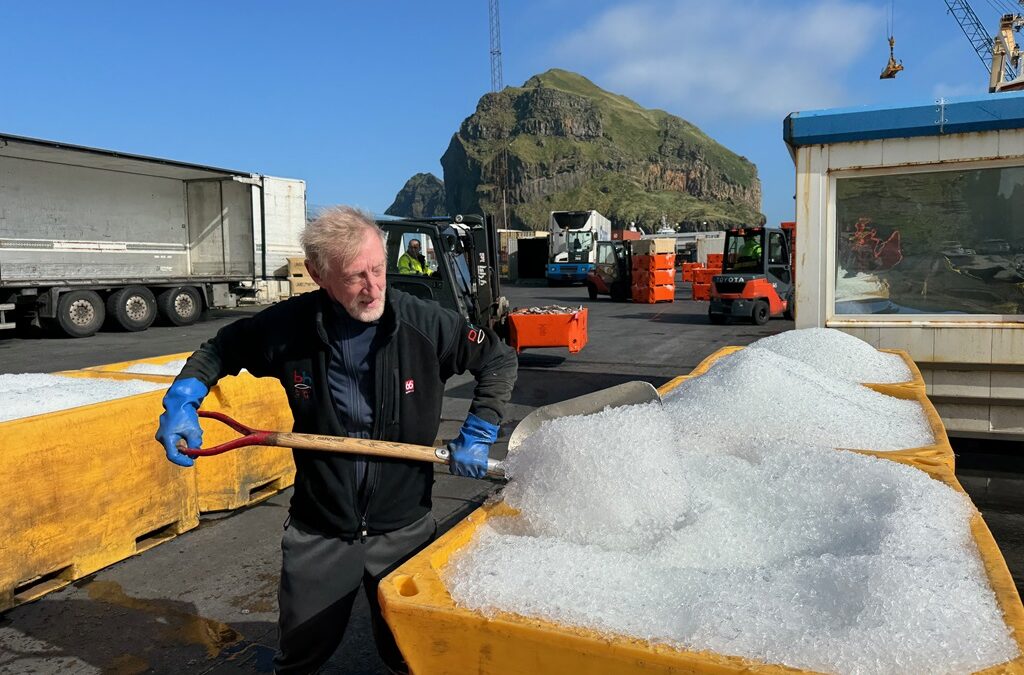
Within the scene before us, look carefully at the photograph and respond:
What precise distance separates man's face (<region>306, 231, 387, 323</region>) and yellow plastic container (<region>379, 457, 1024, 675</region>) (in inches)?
33.0

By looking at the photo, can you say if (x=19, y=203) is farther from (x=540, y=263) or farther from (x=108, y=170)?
(x=540, y=263)

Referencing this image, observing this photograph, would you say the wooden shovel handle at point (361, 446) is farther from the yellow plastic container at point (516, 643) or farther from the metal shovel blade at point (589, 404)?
the yellow plastic container at point (516, 643)

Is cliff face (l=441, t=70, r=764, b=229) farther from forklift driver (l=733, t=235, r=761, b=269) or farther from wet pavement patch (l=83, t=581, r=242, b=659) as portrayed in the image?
wet pavement patch (l=83, t=581, r=242, b=659)

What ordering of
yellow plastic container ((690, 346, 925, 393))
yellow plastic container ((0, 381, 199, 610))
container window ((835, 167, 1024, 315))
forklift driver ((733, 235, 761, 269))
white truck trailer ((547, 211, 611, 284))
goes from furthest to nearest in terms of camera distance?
white truck trailer ((547, 211, 611, 284))
forklift driver ((733, 235, 761, 269))
container window ((835, 167, 1024, 315))
yellow plastic container ((690, 346, 925, 393))
yellow plastic container ((0, 381, 199, 610))

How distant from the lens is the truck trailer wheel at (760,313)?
54.9 feet

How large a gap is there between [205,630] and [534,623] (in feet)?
8.13

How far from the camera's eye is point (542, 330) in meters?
10.1

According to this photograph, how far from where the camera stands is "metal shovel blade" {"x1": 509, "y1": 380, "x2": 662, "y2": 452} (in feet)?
8.39

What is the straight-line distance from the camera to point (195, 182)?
17.2 metres

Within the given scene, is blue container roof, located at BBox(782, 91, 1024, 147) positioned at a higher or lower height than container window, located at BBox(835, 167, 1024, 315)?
higher

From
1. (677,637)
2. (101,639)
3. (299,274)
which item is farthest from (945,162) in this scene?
(299,274)

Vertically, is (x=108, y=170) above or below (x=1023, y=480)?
above

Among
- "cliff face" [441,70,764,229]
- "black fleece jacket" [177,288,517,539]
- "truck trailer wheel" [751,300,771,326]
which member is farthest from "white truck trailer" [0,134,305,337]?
"cliff face" [441,70,764,229]

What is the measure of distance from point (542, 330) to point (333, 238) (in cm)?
805
